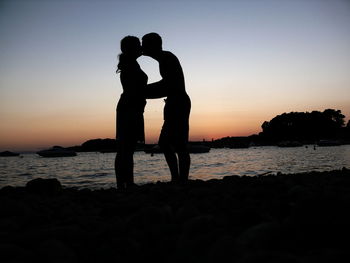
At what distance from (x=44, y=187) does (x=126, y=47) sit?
121 inches

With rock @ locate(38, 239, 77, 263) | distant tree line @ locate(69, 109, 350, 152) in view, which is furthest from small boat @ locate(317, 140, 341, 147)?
rock @ locate(38, 239, 77, 263)

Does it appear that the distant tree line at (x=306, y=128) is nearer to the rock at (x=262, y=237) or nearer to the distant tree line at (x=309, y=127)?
the distant tree line at (x=309, y=127)

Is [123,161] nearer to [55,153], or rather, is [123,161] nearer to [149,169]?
[149,169]

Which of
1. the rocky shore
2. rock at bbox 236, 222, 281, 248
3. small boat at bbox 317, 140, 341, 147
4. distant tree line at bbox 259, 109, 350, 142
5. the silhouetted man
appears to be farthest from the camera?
distant tree line at bbox 259, 109, 350, 142

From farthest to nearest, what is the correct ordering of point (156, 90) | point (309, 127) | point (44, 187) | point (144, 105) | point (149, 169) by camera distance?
point (309, 127) < point (149, 169) < point (44, 187) < point (144, 105) < point (156, 90)

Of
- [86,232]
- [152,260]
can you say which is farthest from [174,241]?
[86,232]

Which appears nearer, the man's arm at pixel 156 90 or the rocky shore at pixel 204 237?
the rocky shore at pixel 204 237

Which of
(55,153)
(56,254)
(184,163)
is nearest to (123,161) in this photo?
(184,163)

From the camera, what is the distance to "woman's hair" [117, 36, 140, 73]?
14.8ft

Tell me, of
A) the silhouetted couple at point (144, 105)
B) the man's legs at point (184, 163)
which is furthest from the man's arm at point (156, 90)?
the man's legs at point (184, 163)

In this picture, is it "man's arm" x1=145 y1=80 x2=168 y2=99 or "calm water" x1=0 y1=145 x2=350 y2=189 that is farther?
"calm water" x1=0 y1=145 x2=350 y2=189

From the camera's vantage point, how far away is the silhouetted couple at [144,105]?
4.28m

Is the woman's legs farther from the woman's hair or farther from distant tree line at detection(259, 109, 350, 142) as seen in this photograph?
distant tree line at detection(259, 109, 350, 142)

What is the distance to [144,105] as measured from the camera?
4742mm
